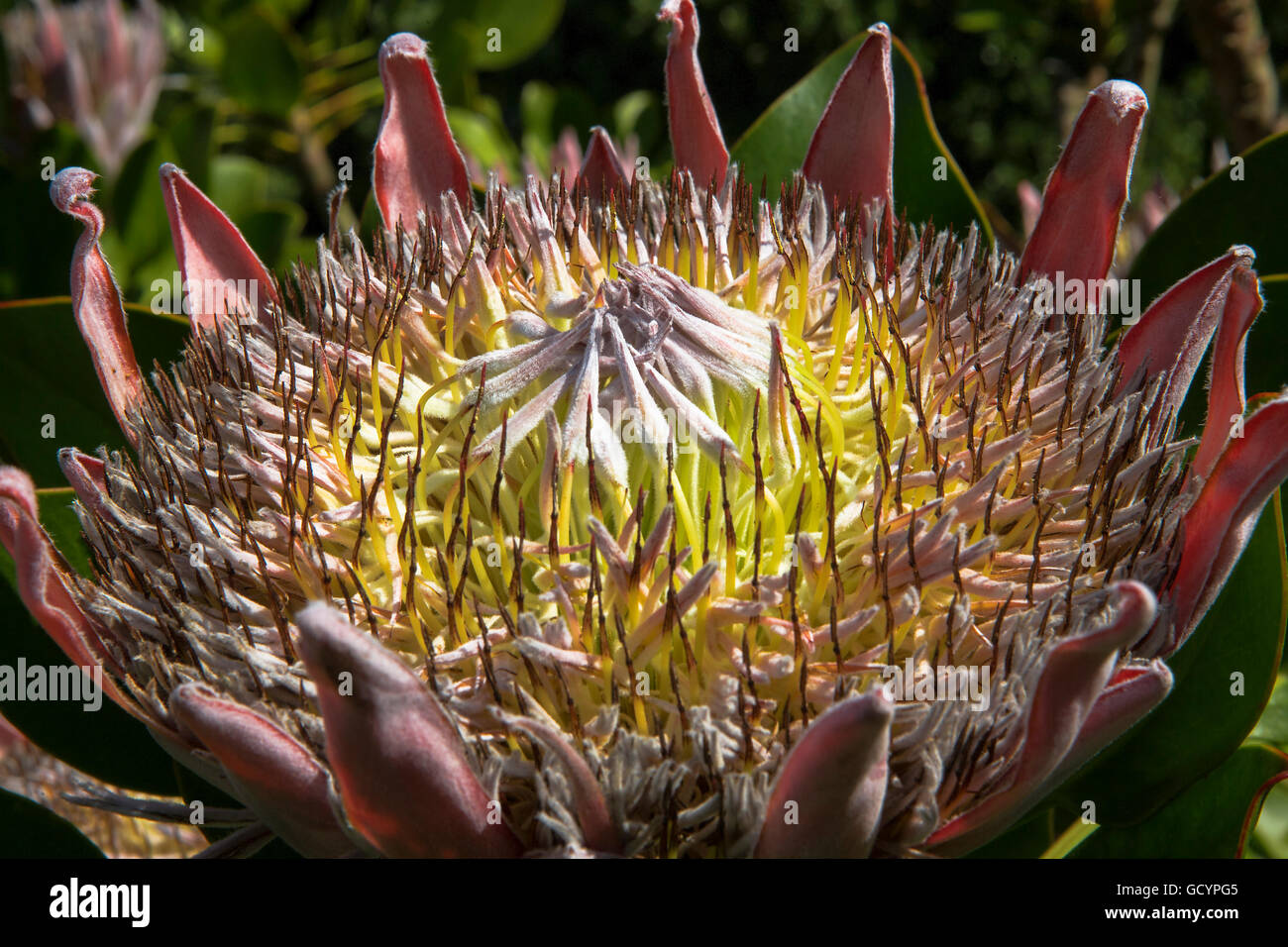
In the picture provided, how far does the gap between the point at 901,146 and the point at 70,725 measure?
126 centimetres

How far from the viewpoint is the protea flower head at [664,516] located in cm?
88

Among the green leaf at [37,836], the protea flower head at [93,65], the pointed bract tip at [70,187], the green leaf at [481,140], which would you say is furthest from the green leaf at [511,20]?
the green leaf at [37,836]

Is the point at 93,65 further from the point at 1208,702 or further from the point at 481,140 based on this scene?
the point at 1208,702

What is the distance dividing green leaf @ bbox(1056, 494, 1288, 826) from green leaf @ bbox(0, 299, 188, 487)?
3.91ft

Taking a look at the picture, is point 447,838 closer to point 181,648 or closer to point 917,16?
point 181,648

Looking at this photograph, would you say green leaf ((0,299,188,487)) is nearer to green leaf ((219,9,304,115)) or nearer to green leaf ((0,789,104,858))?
green leaf ((0,789,104,858))

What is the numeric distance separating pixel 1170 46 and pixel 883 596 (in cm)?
769

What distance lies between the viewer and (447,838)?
88 cm

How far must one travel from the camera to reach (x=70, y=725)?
4.22ft

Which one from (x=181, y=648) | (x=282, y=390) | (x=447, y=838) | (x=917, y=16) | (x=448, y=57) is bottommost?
(x=447, y=838)

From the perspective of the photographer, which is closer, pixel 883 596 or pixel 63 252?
pixel 883 596

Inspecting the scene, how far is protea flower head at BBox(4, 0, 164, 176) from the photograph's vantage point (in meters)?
3.43

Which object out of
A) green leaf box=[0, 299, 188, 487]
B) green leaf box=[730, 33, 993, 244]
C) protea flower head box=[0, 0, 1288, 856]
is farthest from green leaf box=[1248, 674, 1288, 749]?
green leaf box=[0, 299, 188, 487]
